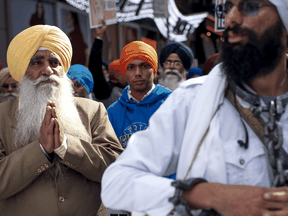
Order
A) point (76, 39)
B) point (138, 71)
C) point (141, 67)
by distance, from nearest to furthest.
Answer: point (138, 71) → point (141, 67) → point (76, 39)

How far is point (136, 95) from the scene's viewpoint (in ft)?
11.3

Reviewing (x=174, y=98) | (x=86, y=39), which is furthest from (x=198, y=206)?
(x=86, y=39)

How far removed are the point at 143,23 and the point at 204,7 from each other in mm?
7497

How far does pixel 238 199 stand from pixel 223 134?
302 mm

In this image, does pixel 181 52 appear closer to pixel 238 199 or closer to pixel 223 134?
pixel 223 134

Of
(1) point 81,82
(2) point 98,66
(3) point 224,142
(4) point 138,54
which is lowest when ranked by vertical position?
(1) point 81,82

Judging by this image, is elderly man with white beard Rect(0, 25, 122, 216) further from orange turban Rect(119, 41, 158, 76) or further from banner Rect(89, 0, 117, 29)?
banner Rect(89, 0, 117, 29)

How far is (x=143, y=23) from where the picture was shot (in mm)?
16328

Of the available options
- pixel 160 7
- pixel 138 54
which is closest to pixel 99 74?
pixel 138 54

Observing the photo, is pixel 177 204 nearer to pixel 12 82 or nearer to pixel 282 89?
pixel 282 89

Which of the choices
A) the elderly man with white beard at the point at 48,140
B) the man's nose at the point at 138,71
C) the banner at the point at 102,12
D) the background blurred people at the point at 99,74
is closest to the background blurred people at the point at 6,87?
the background blurred people at the point at 99,74

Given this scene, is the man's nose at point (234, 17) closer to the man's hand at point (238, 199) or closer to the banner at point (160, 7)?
the man's hand at point (238, 199)

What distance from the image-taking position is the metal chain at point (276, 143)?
124 centimetres

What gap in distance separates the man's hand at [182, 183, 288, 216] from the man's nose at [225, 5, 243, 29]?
0.66 m
